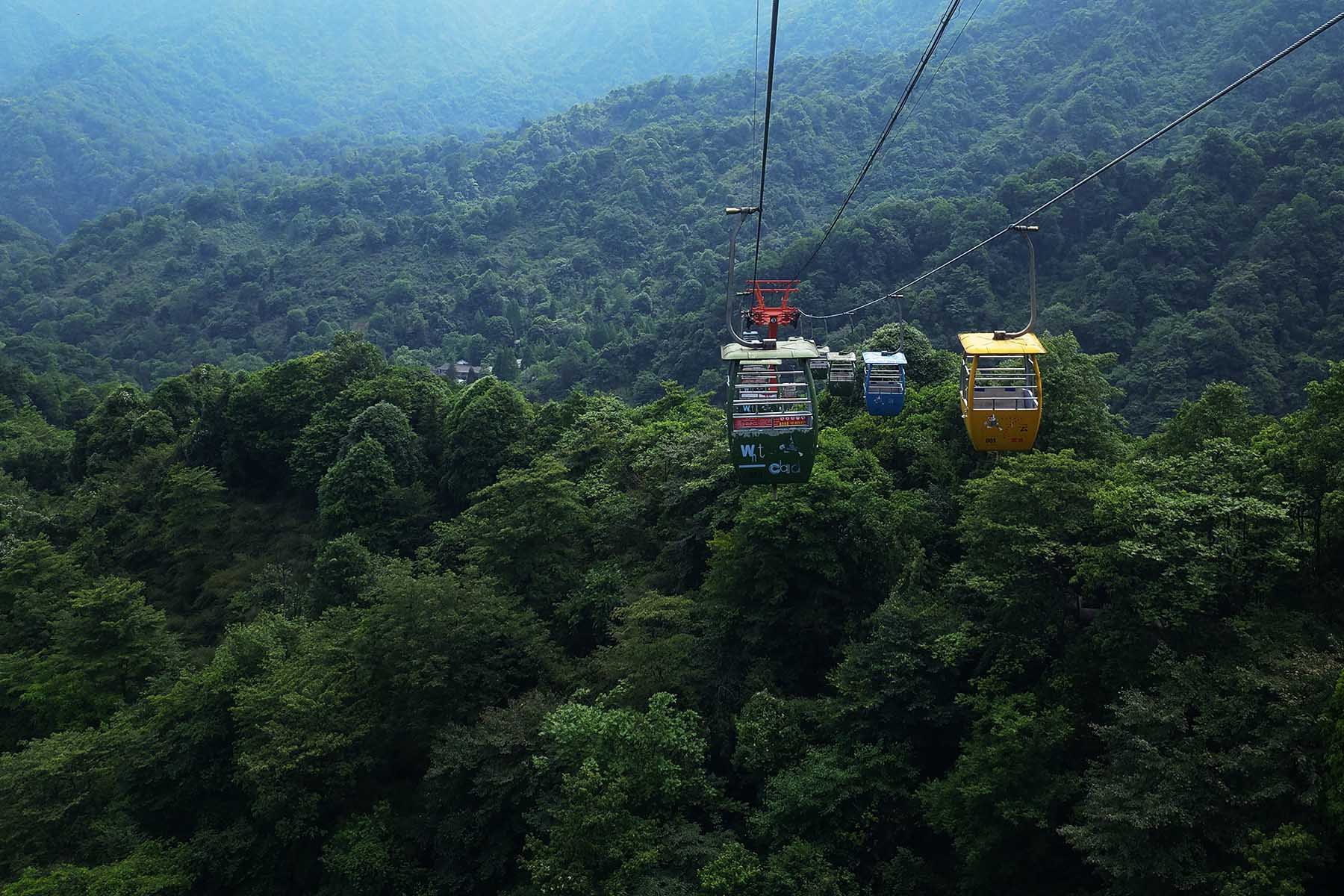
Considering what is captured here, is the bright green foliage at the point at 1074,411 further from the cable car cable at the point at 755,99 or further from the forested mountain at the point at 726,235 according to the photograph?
the cable car cable at the point at 755,99

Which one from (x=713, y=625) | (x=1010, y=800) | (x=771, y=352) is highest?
(x=771, y=352)

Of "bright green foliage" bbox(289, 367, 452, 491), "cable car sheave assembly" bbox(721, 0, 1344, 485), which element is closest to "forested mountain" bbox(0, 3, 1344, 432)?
"bright green foliage" bbox(289, 367, 452, 491)

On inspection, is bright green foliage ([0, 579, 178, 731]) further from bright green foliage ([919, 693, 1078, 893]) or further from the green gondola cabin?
bright green foliage ([919, 693, 1078, 893])

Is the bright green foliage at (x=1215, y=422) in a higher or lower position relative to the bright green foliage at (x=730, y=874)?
higher

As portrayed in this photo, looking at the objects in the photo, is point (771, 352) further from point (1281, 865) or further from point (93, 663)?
point (93, 663)

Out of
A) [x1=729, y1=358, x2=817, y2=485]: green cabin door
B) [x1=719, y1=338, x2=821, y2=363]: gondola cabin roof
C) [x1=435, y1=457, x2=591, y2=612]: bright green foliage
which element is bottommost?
[x1=435, y1=457, x2=591, y2=612]: bright green foliage

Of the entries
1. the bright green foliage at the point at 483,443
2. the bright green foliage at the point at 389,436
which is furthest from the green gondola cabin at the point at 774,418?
the bright green foliage at the point at 389,436

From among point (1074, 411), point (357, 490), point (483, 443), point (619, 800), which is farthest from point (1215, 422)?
point (357, 490)
